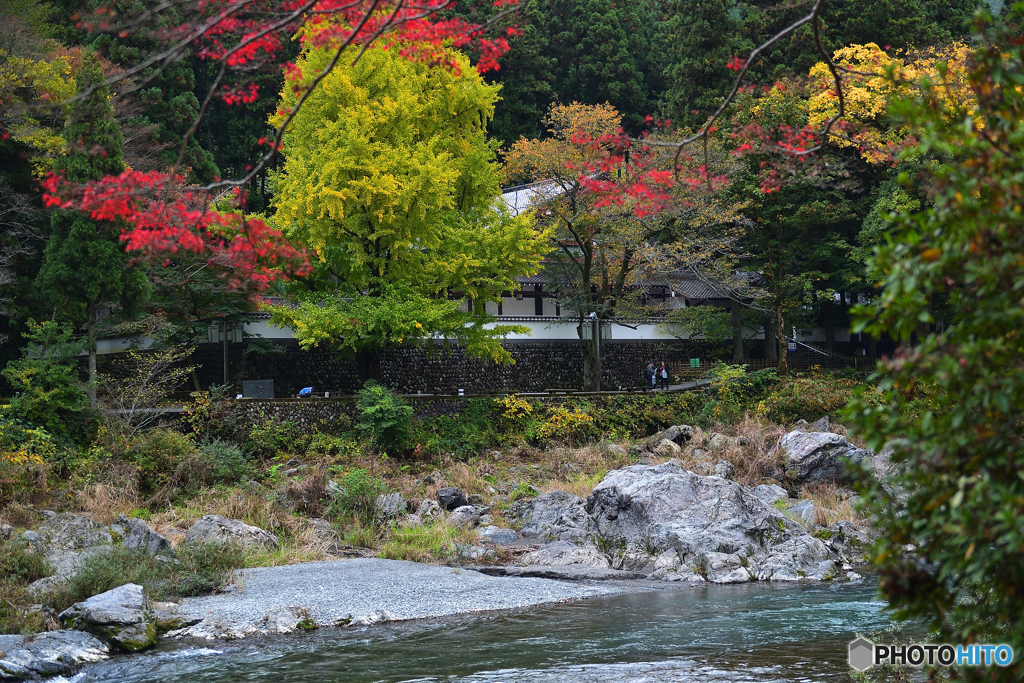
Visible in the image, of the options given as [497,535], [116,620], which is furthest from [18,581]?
[497,535]

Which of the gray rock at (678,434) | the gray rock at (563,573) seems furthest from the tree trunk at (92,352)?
the gray rock at (678,434)

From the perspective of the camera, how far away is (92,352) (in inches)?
809

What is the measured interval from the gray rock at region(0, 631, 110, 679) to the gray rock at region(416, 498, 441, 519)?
8707 mm

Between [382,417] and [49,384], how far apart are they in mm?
8256

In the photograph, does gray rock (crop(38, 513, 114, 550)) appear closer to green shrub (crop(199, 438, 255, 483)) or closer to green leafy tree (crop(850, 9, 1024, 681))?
green shrub (crop(199, 438, 255, 483))

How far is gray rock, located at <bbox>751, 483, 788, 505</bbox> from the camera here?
777 inches

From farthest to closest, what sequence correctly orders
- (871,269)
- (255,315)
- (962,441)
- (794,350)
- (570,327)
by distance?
(794,350), (570,327), (255,315), (871,269), (962,441)

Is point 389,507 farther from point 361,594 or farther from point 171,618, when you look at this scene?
point 171,618

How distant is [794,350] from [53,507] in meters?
33.1

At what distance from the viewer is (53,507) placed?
16.6 meters

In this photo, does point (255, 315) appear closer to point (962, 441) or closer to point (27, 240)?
point (27, 240)

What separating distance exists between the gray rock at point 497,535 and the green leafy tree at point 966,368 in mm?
14124

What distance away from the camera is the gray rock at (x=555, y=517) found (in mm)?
17375

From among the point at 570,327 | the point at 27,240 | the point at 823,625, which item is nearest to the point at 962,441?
the point at 823,625
